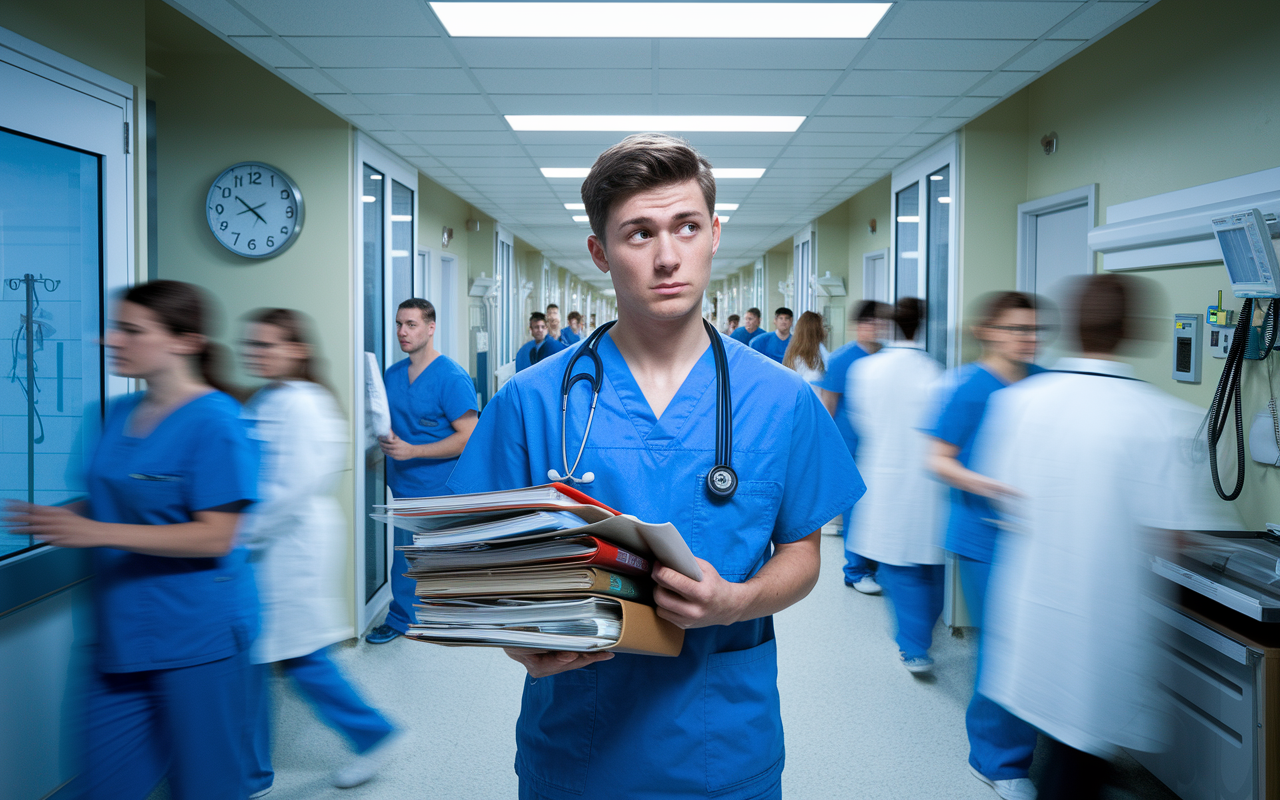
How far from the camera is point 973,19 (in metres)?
2.83

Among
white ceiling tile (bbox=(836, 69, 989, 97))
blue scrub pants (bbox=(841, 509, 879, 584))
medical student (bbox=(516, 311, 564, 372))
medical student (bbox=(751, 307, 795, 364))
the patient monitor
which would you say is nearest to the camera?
the patient monitor

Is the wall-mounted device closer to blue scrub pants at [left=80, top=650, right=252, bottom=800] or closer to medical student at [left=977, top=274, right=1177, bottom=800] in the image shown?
medical student at [left=977, top=274, right=1177, bottom=800]

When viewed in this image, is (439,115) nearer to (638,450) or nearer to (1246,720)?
(638,450)

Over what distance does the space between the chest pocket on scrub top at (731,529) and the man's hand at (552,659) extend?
0.24 meters

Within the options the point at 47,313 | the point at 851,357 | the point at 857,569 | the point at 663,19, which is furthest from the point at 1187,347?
the point at 47,313

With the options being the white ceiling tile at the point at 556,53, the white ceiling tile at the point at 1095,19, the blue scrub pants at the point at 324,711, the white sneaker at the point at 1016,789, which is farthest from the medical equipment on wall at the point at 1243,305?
the blue scrub pants at the point at 324,711

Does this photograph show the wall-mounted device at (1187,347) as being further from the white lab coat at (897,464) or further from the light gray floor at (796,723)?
the light gray floor at (796,723)

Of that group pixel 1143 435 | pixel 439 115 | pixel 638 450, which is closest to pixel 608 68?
pixel 439 115

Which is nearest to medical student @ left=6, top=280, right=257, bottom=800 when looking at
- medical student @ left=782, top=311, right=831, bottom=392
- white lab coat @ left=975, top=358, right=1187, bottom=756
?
white lab coat @ left=975, top=358, right=1187, bottom=756

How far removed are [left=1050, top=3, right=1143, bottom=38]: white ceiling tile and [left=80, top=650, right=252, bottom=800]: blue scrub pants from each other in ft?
10.7

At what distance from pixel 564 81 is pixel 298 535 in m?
2.30

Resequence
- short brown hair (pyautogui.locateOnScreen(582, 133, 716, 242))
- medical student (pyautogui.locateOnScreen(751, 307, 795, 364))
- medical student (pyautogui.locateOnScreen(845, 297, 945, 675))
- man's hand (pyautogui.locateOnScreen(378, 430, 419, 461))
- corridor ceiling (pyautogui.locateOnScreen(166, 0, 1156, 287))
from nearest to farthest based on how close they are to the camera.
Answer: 1. short brown hair (pyautogui.locateOnScreen(582, 133, 716, 242))
2. corridor ceiling (pyautogui.locateOnScreen(166, 0, 1156, 287))
3. medical student (pyautogui.locateOnScreen(845, 297, 945, 675))
4. man's hand (pyautogui.locateOnScreen(378, 430, 419, 461))
5. medical student (pyautogui.locateOnScreen(751, 307, 795, 364))

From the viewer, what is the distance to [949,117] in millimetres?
4102

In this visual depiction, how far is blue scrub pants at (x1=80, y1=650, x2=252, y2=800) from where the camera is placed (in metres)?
1.73
